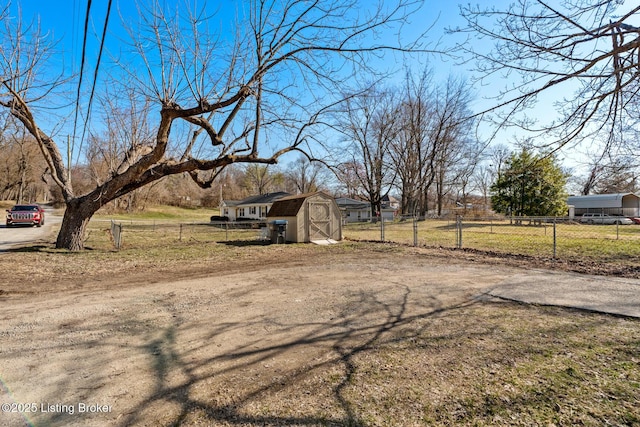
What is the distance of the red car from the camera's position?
2133 cm

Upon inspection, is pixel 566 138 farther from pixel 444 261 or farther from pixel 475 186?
pixel 475 186

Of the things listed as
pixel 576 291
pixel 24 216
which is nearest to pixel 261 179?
pixel 24 216

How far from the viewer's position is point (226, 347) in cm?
342

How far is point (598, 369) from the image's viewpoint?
9.30 ft

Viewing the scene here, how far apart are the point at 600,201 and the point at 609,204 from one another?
141cm

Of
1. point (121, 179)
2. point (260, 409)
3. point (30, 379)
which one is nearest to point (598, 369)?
point (260, 409)

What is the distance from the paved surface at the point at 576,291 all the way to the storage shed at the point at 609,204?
4261 cm

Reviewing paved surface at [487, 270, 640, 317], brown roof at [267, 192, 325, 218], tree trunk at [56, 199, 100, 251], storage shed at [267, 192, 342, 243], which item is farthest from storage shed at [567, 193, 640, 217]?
tree trunk at [56, 199, 100, 251]

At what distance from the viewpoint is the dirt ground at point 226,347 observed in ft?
7.66

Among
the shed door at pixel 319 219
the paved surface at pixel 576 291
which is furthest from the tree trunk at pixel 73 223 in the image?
the paved surface at pixel 576 291

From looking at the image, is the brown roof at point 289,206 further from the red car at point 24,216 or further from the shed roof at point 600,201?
the shed roof at point 600,201

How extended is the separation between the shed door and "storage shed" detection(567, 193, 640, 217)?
40627mm

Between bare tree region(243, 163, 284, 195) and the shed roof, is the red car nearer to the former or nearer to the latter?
bare tree region(243, 163, 284, 195)

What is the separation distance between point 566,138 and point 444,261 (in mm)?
5564
